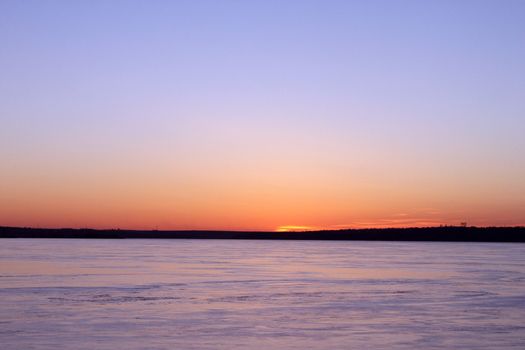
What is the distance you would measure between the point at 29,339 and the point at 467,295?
44.3 feet

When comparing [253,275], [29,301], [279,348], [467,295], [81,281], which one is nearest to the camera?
[279,348]

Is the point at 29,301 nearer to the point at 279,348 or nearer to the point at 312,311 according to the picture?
the point at 312,311

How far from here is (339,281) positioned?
27.3 meters

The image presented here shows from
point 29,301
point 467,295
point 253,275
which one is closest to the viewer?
point 29,301

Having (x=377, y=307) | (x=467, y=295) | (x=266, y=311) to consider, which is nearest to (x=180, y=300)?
(x=266, y=311)

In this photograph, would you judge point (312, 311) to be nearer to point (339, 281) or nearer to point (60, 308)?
point (60, 308)

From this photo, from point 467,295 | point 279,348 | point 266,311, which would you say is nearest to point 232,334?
point 279,348

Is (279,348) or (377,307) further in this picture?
(377,307)

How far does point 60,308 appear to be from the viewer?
17453 millimetres

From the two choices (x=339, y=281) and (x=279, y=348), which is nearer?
(x=279, y=348)

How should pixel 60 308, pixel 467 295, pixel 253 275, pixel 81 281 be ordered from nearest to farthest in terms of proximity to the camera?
pixel 60 308 → pixel 467 295 → pixel 81 281 → pixel 253 275

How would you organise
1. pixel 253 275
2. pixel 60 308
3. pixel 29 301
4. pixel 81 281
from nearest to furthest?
pixel 60 308 < pixel 29 301 < pixel 81 281 < pixel 253 275

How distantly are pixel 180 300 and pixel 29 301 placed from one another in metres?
3.89

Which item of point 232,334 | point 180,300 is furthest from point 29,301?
point 232,334
